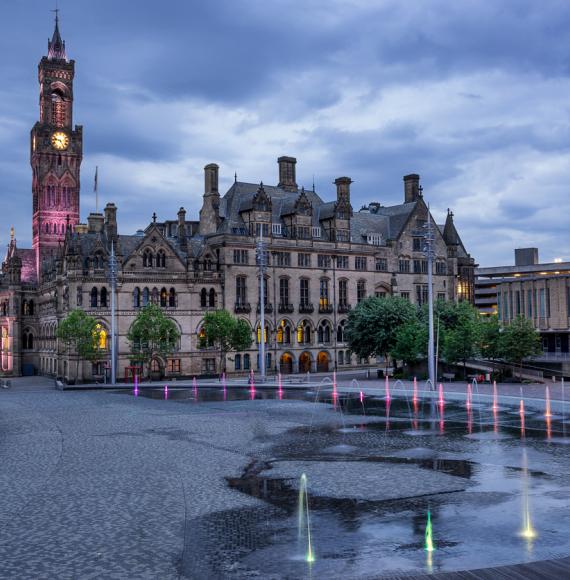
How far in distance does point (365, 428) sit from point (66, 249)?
5219cm

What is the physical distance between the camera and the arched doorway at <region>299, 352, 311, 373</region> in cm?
8925

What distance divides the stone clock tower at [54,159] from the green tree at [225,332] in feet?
132

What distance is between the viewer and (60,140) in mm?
113500

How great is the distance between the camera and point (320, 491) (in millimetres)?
21891

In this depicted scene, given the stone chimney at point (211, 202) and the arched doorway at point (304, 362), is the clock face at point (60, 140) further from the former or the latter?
the arched doorway at point (304, 362)

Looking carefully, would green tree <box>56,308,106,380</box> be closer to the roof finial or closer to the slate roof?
the slate roof

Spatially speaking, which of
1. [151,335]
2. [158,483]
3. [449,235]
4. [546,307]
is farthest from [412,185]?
[158,483]

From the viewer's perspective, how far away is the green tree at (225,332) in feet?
247

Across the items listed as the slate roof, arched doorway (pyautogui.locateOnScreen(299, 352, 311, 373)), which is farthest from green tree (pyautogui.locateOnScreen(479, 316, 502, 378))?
the slate roof

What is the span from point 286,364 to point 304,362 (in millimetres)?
2443

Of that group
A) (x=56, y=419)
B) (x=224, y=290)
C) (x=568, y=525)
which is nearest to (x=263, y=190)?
(x=224, y=290)

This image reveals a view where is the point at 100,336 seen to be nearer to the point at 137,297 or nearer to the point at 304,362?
the point at 137,297

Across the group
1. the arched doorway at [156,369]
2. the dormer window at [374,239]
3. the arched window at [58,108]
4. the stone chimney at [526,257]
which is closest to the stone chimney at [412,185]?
the dormer window at [374,239]

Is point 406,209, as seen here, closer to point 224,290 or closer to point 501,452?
point 224,290
